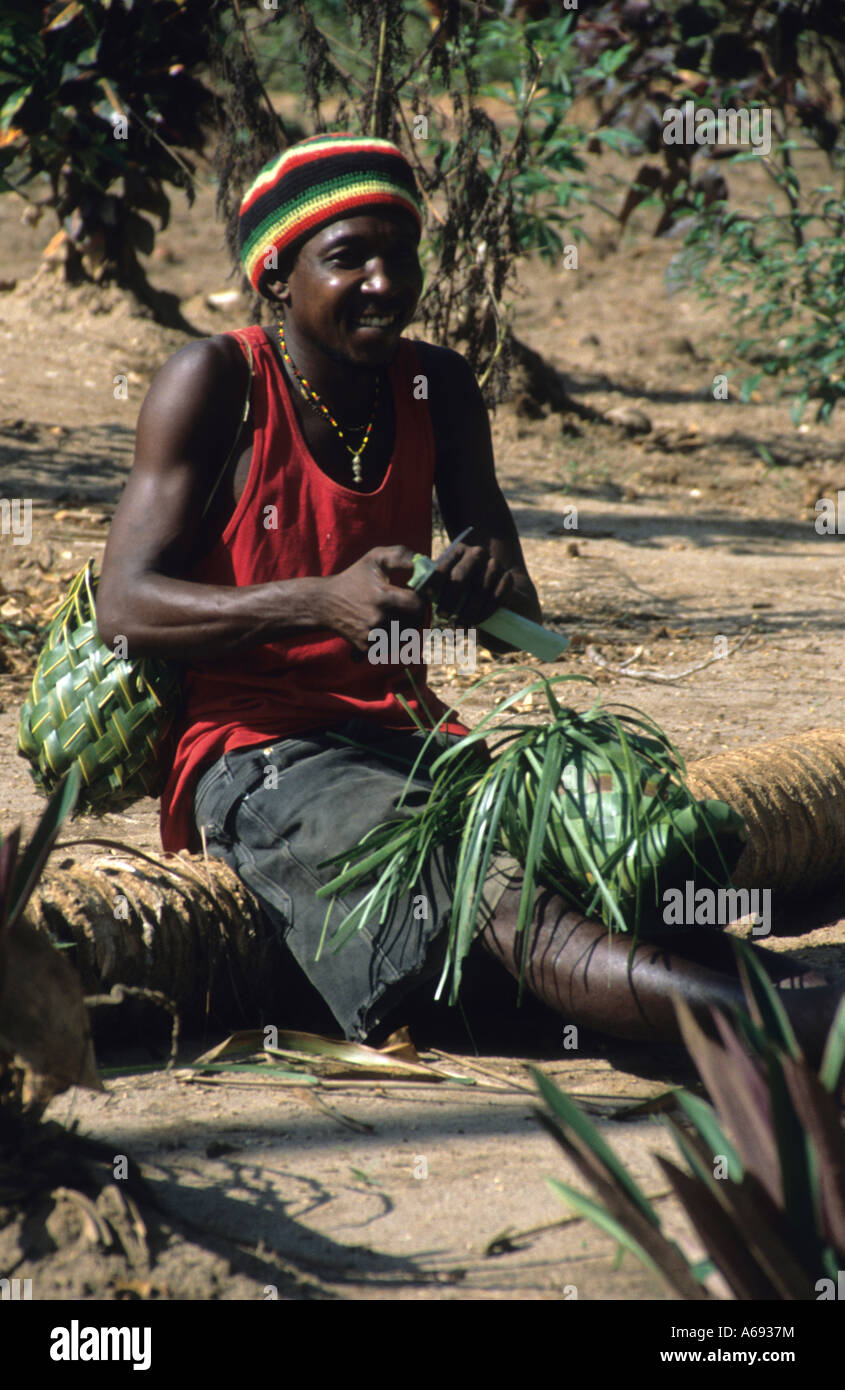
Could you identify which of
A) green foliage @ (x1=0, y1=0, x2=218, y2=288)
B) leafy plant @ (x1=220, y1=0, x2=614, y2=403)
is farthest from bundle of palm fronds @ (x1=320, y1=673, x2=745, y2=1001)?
green foliage @ (x1=0, y1=0, x2=218, y2=288)

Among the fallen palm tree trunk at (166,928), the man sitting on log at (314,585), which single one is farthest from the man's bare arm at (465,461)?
the fallen palm tree trunk at (166,928)

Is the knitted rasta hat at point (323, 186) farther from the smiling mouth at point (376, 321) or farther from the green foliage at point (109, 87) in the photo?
the green foliage at point (109, 87)

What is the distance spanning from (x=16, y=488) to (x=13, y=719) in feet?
7.48

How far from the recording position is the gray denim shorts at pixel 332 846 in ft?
7.95

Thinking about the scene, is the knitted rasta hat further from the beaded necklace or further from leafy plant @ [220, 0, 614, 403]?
leafy plant @ [220, 0, 614, 403]

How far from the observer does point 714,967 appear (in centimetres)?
247

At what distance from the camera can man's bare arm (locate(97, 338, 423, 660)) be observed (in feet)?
8.07

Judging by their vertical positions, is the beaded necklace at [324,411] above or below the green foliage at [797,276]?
below

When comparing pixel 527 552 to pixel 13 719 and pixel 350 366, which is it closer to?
pixel 13 719

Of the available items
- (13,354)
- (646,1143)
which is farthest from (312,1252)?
(13,354)

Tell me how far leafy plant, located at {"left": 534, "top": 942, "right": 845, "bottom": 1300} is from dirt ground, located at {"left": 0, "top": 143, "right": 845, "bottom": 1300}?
199 millimetres

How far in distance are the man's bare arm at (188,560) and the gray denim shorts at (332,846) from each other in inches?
10.0

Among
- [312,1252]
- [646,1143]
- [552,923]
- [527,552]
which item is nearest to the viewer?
[312,1252]

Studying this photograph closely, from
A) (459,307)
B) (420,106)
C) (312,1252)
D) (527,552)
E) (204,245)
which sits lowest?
(312,1252)
